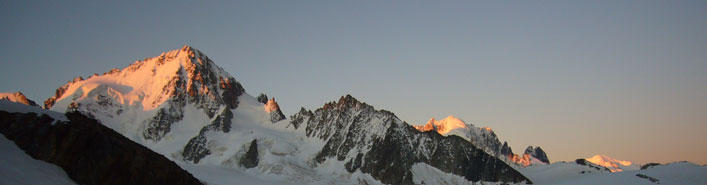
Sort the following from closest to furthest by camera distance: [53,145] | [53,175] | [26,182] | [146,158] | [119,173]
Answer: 1. [26,182]
2. [53,175]
3. [53,145]
4. [119,173]
5. [146,158]

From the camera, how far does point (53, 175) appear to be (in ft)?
266

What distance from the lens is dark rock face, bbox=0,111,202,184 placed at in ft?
282

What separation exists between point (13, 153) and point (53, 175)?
6.28m

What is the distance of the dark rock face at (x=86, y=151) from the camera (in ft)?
282

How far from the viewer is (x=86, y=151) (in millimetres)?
90500

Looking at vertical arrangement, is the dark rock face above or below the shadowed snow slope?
above

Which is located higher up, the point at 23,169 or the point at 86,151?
the point at 86,151

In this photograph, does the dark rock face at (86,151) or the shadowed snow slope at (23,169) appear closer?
the shadowed snow slope at (23,169)

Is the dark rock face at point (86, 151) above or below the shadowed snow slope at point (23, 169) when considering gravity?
above

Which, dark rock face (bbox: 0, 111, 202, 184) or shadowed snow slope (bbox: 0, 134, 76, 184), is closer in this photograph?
shadowed snow slope (bbox: 0, 134, 76, 184)

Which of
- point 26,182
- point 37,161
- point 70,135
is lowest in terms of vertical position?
point 26,182

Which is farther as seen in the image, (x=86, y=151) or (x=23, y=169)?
(x=86, y=151)

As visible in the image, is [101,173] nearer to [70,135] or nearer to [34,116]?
[70,135]

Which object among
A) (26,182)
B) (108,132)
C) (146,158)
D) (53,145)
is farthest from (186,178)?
(26,182)
